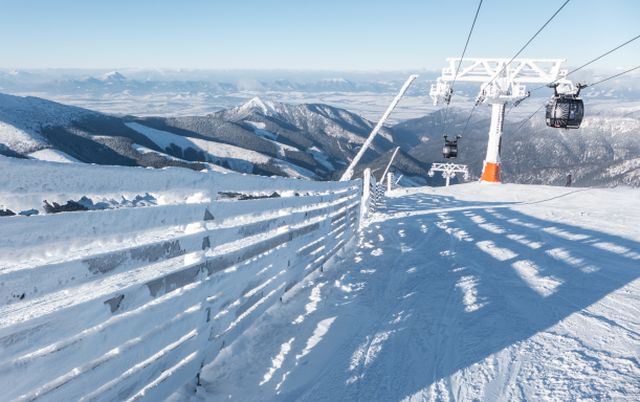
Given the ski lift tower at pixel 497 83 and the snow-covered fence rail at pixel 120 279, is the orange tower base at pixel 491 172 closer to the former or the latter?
the ski lift tower at pixel 497 83

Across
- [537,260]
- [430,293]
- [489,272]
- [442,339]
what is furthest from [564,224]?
[442,339]

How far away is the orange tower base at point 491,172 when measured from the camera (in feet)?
97.2

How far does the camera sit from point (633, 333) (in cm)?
439

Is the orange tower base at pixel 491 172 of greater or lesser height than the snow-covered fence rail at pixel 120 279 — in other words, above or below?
below

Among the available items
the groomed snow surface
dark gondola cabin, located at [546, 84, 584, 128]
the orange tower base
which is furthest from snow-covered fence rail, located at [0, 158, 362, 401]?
the orange tower base

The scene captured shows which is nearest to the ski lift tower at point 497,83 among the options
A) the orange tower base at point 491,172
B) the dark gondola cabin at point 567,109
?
the orange tower base at point 491,172

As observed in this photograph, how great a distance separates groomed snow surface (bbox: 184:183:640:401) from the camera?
3.45 metres

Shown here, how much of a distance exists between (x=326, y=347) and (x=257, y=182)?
1617 millimetres

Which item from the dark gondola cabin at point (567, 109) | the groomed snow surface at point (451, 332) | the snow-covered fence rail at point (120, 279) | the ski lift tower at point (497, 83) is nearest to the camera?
the snow-covered fence rail at point (120, 279)

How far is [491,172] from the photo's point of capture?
29.8 m

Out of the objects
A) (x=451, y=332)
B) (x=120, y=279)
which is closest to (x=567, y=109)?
(x=451, y=332)

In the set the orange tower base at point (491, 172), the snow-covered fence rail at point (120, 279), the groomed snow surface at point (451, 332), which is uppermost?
the snow-covered fence rail at point (120, 279)

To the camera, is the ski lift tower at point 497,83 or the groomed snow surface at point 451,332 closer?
the groomed snow surface at point 451,332

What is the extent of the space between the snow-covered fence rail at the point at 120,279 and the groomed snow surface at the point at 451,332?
1.83 feet
